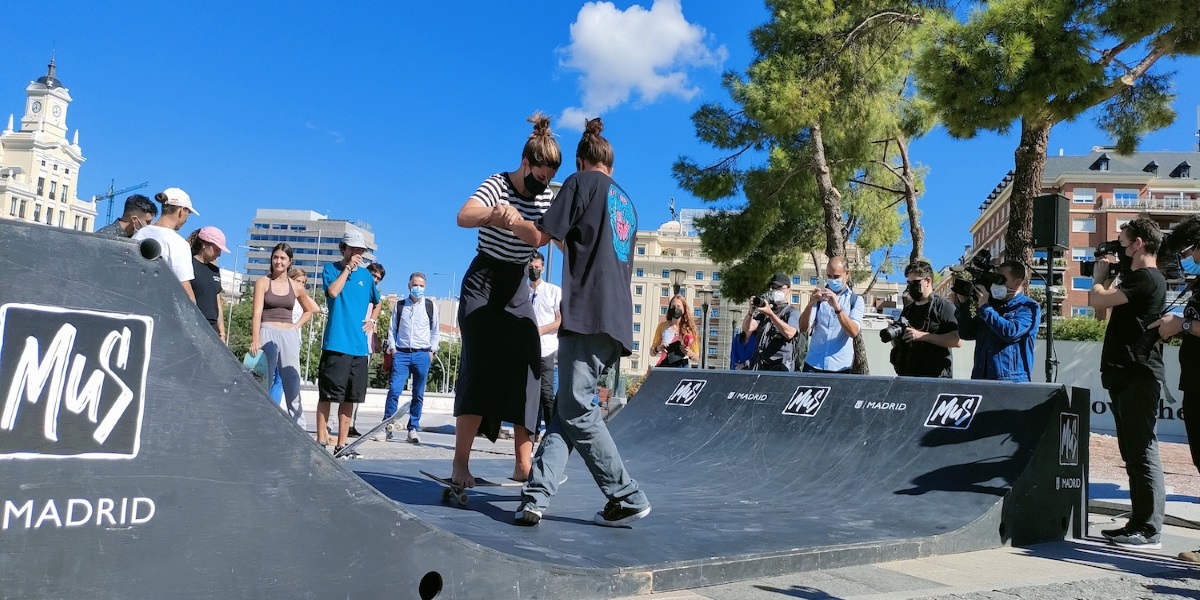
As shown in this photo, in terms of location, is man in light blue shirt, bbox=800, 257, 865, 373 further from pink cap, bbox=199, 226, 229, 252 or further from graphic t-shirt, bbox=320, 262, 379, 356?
pink cap, bbox=199, 226, 229, 252

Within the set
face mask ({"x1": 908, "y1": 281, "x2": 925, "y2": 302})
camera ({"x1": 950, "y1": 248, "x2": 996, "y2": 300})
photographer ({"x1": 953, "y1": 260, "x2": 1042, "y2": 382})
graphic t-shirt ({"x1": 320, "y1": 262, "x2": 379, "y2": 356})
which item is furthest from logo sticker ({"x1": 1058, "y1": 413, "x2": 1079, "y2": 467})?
graphic t-shirt ({"x1": 320, "y1": 262, "x2": 379, "y2": 356})

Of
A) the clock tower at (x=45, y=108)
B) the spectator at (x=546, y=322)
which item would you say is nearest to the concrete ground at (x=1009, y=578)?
the spectator at (x=546, y=322)

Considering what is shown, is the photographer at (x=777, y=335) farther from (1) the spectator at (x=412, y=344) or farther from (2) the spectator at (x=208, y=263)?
(2) the spectator at (x=208, y=263)

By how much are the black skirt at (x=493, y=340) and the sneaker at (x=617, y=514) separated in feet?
1.92

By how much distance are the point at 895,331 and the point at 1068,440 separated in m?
2.08

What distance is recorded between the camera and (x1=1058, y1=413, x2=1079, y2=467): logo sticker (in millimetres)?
4320

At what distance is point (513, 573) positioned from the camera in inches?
93.4

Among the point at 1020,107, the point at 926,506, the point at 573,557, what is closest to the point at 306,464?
the point at 573,557

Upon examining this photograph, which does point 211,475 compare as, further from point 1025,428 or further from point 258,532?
point 1025,428

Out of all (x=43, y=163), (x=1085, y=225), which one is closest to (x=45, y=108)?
(x=43, y=163)

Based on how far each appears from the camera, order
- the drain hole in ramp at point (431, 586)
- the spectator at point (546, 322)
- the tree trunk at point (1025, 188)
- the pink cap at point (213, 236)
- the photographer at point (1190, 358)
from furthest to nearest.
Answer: the tree trunk at point (1025, 188)
the spectator at point (546, 322)
the pink cap at point (213, 236)
the photographer at point (1190, 358)
the drain hole in ramp at point (431, 586)

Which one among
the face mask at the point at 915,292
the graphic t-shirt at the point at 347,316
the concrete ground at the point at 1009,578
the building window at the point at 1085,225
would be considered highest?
the building window at the point at 1085,225

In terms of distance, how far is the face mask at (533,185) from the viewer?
3.49 m

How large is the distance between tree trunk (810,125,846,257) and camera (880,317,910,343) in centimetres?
1188
